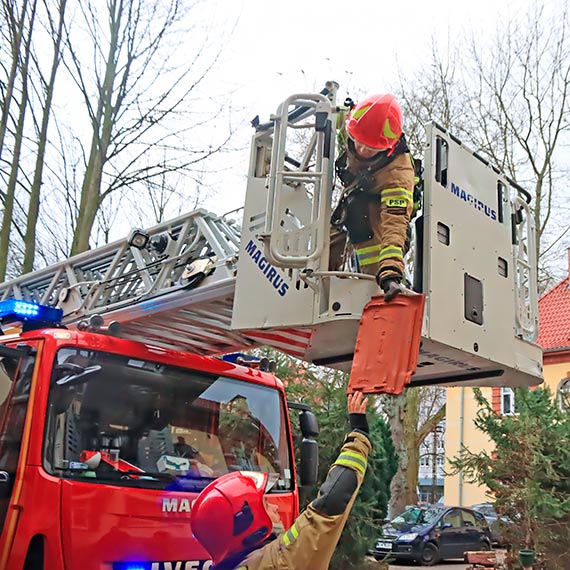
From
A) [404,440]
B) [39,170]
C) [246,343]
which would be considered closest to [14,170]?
[39,170]

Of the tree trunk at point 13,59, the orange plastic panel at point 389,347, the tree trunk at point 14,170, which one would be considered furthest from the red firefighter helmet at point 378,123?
the tree trunk at point 13,59

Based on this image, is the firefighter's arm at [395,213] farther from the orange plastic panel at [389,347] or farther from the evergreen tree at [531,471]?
the evergreen tree at [531,471]

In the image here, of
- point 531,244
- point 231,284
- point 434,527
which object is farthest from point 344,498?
point 434,527

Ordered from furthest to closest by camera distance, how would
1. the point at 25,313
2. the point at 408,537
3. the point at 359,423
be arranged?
the point at 408,537 < the point at 25,313 < the point at 359,423

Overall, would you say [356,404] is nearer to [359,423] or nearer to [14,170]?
[359,423]

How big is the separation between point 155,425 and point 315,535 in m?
2.14

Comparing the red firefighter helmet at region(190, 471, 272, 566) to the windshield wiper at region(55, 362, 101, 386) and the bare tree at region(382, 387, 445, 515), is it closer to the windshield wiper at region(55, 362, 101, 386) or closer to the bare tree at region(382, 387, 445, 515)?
the windshield wiper at region(55, 362, 101, 386)

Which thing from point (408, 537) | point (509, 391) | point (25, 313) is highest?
point (509, 391)

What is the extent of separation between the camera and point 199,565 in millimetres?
3963

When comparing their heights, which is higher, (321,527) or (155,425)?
(155,425)

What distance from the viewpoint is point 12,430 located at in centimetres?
382

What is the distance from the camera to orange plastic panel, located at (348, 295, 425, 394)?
127 inches

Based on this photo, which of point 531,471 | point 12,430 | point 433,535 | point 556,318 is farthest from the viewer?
point 556,318

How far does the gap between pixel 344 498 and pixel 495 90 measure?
682 inches
